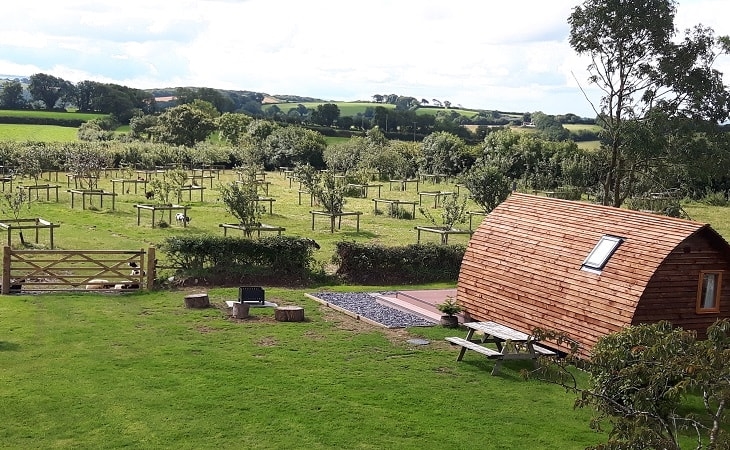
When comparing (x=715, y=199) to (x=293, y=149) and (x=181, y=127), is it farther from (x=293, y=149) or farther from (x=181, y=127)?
(x=181, y=127)

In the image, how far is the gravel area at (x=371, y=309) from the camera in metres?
21.7

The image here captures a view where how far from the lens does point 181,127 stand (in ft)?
326

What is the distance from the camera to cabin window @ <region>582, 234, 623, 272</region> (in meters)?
18.6

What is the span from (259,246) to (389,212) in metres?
19.4

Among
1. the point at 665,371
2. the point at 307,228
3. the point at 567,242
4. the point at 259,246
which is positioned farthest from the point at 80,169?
the point at 665,371

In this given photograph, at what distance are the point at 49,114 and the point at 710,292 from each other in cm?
11042

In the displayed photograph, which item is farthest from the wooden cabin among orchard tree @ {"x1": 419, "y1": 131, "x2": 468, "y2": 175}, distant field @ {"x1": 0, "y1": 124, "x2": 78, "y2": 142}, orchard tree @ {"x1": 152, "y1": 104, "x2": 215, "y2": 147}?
orchard tree @ {"x1": 152, "y1": 104, "x2": 215, "y2": 147}

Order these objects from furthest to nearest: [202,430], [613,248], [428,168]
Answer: [428,168] < [613,248] < [202,430]

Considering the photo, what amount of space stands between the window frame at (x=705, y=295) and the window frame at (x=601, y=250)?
197 centimetres

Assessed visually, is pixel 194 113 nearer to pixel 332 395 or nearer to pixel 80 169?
pixel 80 169

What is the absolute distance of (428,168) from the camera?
8025 centimetres

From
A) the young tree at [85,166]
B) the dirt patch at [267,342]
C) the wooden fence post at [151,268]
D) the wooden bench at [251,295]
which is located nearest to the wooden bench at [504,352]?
the dirt patch at [267,342]

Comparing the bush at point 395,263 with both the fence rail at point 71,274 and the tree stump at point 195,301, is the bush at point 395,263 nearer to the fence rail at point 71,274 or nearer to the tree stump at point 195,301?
the tree stump at point 195,301

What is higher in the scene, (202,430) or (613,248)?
(613,248)
